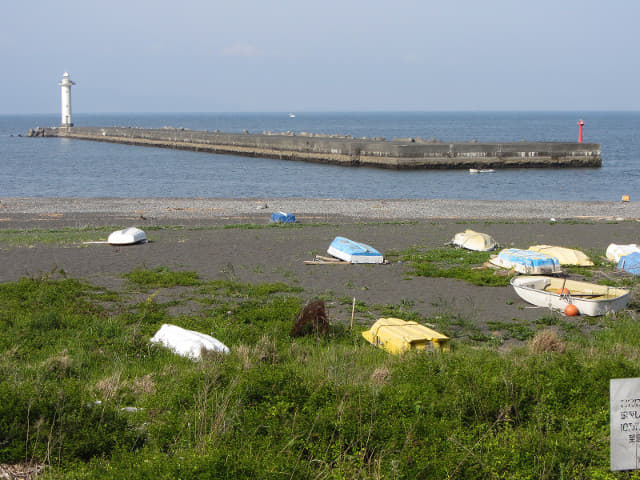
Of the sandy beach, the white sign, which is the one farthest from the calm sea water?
the white sign

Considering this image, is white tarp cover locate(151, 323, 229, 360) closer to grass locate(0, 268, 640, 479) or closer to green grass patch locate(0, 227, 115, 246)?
grass locate(0, 268, 640, 479)

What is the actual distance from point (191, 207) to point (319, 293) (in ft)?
61.1

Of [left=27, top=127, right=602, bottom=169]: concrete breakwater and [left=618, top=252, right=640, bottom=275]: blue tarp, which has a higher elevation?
[left=27, top=127, right=602, bottom=169]: concrete breakwater

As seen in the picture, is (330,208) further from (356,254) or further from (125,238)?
(356,254)

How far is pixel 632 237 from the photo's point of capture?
20156 millimetres

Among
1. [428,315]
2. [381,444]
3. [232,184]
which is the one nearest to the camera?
[381,444]

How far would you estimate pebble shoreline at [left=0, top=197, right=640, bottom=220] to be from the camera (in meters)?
28.2

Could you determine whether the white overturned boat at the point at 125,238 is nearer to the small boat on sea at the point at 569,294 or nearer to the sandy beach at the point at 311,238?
the sandy beach at the point at 311,238

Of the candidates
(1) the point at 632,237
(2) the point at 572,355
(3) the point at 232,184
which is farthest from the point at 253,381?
(3) the point at 232,184

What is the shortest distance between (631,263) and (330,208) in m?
17.4

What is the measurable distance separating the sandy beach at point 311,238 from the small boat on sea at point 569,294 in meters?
0.27

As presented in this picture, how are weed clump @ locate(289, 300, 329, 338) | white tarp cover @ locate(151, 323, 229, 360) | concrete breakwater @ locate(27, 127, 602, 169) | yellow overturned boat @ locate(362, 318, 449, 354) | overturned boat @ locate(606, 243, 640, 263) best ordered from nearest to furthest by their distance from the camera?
1. white tarp cover @ locate(151, 323, 229, 360)
2. yellow overturned boat @ locate(362, 318, 449, 354)
3. weed clump @ locate(289, 300, 329, 338)
4. overturned boat @ locate(606, 243, 640, 263)
5. concrete breakwater @ locate(27, 127, 602, 169)

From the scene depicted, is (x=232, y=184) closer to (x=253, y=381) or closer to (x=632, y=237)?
(x=632, y=237)

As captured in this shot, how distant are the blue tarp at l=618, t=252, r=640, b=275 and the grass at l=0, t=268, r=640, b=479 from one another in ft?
20.0
